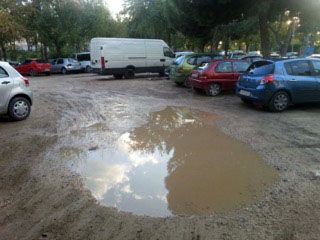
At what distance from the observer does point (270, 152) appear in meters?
7.15

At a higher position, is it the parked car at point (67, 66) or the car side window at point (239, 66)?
the car side window at point (239, 66)

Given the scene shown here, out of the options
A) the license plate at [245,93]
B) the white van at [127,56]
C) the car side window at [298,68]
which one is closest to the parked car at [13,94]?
the license plate at [245,93]

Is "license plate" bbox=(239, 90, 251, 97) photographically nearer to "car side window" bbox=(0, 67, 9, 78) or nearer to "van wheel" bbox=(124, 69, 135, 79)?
"car side window" bbox=(0, 67, 9, 78)

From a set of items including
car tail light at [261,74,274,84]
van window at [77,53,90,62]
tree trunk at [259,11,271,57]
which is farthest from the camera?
van window at [77,53,90,62]

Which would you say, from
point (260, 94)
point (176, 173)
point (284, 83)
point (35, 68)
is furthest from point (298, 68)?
point (35, 68)

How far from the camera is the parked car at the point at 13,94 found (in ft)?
32.8

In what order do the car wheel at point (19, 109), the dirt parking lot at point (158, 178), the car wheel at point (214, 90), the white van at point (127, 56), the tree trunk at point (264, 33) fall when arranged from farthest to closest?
1. the white van at point (127, 56)
2. the tree trunk at point (264, 33)
3. the car wheel at point (214, 90)
4. the car wheel at point (19, 109)
5. the dirt parking lot at point (158, 178)

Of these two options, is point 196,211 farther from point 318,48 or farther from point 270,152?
point 318,48

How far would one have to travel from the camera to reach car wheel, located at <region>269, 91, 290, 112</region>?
439 inches

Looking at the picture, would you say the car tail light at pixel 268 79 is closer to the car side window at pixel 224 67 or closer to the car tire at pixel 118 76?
the car side window at pixel 224 67

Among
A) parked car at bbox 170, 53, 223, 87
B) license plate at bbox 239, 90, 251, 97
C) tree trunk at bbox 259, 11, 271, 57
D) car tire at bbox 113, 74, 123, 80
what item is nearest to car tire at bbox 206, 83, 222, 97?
license plate at bbox 239, 90, 251, 97

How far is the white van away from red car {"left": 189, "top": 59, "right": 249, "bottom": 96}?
373 inches

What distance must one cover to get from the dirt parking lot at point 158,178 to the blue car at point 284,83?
0.40 meters

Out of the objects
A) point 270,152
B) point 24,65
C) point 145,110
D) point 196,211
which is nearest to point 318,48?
point 24,65
